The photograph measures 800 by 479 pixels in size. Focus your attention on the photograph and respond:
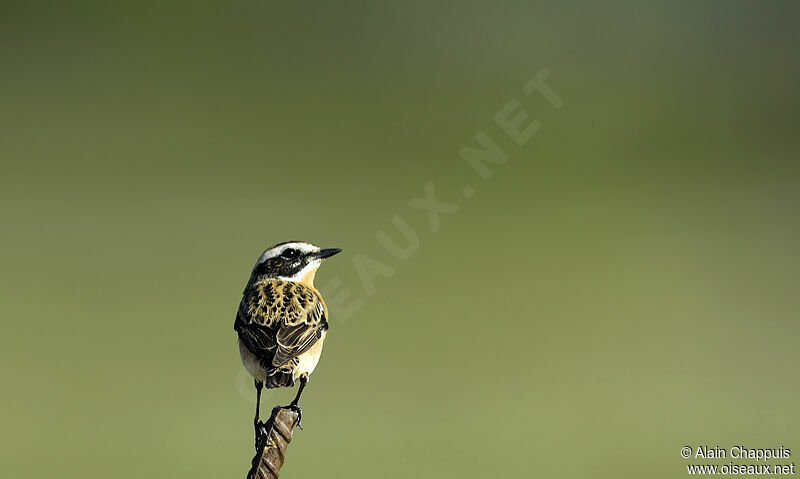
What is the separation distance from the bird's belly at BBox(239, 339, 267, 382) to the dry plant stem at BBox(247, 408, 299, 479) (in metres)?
1.19

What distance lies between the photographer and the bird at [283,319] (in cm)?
321

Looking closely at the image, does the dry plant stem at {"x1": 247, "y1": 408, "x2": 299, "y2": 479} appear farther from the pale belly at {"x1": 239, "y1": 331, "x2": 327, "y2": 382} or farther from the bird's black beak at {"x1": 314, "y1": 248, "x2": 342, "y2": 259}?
the bird's black beak at {"x1": 314, "y1": 248, "x2": 342, "y2": 259}

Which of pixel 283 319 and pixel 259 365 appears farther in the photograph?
pixel 283 319

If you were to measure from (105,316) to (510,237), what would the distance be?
16.0 ft

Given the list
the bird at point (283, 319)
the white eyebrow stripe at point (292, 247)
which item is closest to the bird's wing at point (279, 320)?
the bird at point (283, 319)

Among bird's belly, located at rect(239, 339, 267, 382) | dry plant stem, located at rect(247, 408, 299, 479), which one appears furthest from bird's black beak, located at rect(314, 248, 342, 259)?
dry plant stem, located at rect(247, 408, 299, 479)

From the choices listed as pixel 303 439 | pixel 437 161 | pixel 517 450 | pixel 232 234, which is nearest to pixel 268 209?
pixel 232 234

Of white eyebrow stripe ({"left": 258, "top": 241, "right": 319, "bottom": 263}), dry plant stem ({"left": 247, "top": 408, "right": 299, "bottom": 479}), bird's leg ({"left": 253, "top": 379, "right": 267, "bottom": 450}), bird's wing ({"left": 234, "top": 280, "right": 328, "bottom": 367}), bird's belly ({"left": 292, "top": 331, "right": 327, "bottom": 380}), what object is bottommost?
dry plant stem ({"left": 247, "top": 408, "right": 299, "bottom": 479})

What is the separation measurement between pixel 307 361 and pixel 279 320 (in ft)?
0.64

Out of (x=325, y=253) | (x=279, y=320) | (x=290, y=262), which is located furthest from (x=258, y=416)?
(x=290, y=262)

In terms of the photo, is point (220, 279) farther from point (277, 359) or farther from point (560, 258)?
point (277, 359)

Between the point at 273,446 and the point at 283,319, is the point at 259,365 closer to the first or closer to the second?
the point at 283,319

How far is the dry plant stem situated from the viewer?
177 centimetres

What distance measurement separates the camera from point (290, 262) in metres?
3.63
